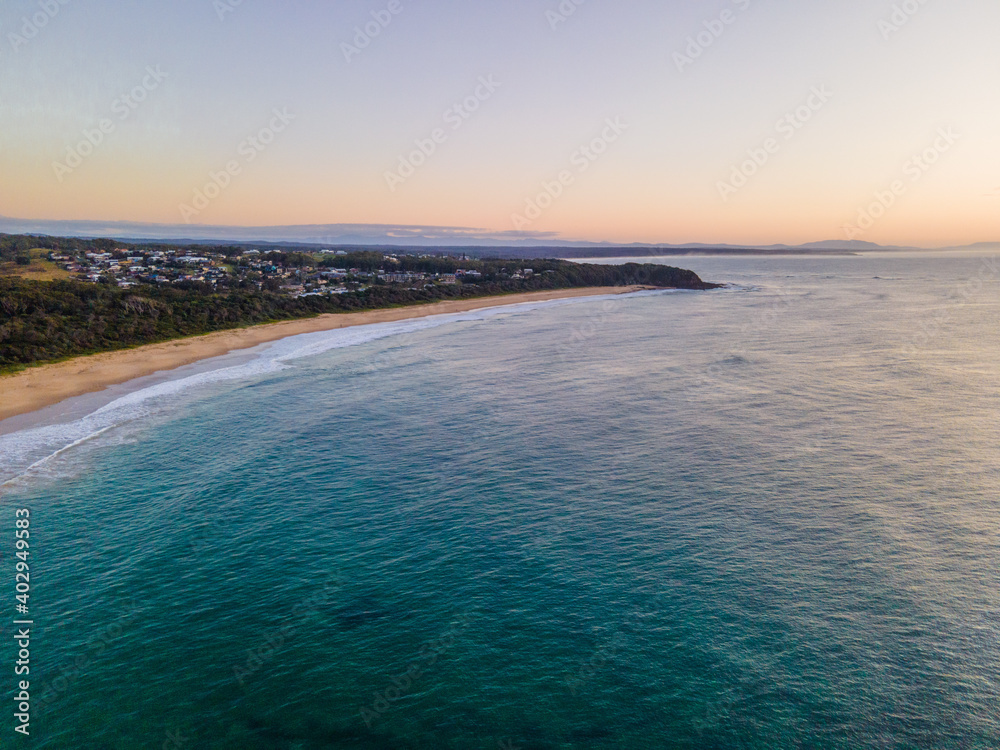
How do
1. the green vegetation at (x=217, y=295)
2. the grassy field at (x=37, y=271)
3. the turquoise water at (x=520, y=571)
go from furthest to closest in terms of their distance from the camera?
the grassy field at (x=37, y=271) < the green vegetation at (x=217, y=295) < the turquoise water at (x=520, y=571)

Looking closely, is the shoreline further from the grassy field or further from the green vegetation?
the grassy field

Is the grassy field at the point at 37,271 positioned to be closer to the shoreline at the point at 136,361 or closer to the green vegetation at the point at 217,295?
the green vegetation at the point at 217,295

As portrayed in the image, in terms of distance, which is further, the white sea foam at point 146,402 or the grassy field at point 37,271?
the grassy field at point 37,271

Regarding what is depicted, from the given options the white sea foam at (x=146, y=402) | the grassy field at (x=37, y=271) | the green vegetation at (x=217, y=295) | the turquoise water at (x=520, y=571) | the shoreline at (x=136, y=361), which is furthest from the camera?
the grassy field at (x=37, y=271)

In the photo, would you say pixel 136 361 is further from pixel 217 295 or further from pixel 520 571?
pixel 520 571

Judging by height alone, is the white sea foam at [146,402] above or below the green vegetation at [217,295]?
below

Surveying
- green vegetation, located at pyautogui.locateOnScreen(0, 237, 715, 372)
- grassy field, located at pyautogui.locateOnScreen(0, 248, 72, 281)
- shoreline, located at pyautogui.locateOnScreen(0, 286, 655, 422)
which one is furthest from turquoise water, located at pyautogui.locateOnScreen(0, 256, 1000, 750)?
grassy field, located at pyautogui.locateOnScreen(0, 248, 72, 281)

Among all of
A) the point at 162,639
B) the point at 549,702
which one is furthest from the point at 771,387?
the point at 162,639

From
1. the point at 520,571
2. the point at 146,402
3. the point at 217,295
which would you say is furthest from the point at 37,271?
the point at 520,571

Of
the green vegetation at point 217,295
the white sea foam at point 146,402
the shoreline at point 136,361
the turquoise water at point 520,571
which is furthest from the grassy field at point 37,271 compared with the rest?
the turquoise water at point 520,571
